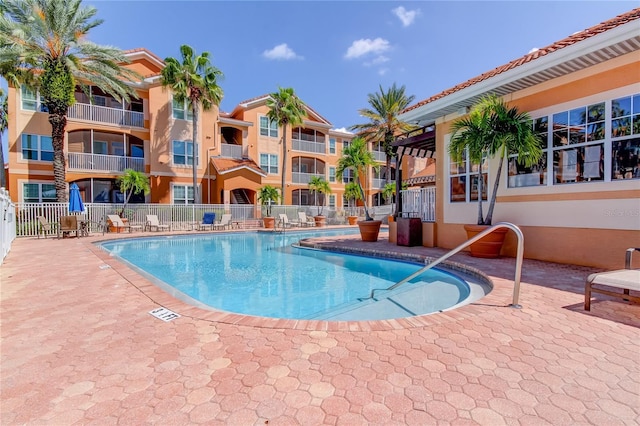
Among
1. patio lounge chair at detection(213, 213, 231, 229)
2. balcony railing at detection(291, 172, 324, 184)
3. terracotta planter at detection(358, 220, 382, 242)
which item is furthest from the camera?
balcony railing at detection(291, 172, 324, 184)

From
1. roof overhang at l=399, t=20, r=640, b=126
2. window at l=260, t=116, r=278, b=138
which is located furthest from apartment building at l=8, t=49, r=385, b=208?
roof overhang at l=399, t=20, r=640, b=126

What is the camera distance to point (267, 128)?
29109 mm

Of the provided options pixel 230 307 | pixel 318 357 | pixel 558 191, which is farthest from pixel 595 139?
pixel 230 307

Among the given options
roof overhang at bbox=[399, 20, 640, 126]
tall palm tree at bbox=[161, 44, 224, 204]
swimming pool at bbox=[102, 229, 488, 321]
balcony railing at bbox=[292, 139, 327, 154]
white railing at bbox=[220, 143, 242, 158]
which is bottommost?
swimming pool at bbox=[102, 229, 488, 321]

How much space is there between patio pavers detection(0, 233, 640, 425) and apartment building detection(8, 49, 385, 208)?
21017 mm

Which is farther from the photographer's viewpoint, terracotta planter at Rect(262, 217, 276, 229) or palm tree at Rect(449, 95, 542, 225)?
terracotta planter at Rect(262, 217, 276, 229)

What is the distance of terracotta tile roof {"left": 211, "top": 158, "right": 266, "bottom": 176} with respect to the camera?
2452 centimetres

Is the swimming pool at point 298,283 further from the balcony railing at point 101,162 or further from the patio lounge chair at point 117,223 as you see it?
the balcony railing at point 101,162

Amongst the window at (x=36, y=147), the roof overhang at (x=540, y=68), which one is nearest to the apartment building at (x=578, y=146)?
the roof overhang at (x=540, y=68)

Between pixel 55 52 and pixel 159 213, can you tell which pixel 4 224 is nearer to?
pixel 55 52

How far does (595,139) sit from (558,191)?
4.47ft

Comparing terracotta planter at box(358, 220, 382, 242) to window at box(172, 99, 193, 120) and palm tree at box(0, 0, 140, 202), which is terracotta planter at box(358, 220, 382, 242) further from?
window at box(172, 99, 193, 120)

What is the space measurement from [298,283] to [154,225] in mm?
15596

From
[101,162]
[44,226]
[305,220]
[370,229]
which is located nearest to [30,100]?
[101,162]
